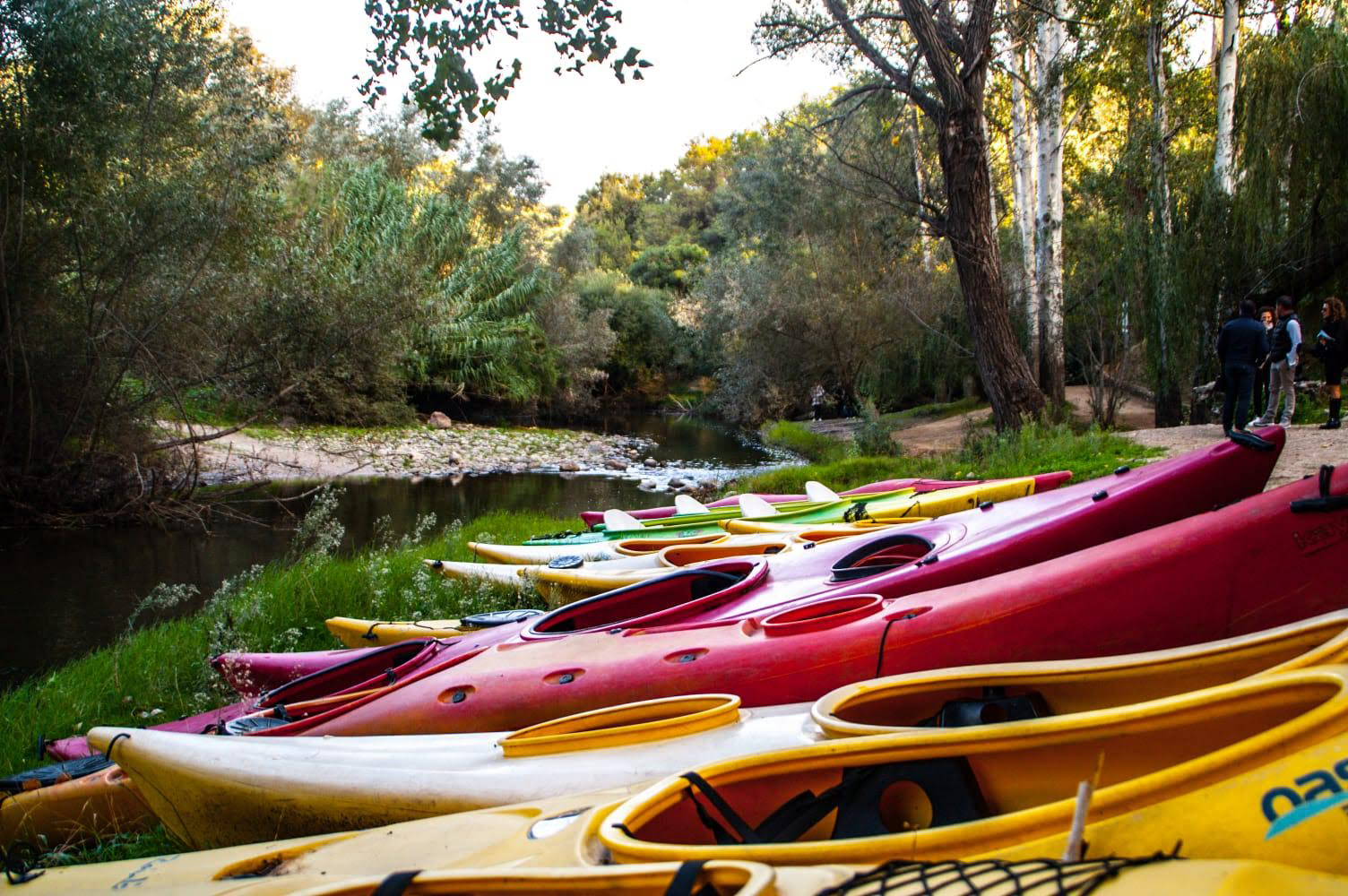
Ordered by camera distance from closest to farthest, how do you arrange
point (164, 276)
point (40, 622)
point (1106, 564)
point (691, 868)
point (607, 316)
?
point (691, 868) < point (1106, 564) < point (40, 622) < point (164, 276) < point (607, 316)

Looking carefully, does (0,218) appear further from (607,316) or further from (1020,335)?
(607,316)

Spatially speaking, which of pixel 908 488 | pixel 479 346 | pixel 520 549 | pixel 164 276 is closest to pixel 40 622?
pixel 520 549

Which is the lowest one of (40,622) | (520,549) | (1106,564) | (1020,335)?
(40,622)

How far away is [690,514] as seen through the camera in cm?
659

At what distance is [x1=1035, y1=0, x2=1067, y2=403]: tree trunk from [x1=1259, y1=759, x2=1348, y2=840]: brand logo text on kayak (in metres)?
10.6

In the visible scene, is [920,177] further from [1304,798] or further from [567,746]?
[1304,798]

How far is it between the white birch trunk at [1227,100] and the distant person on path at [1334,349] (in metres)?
1.98

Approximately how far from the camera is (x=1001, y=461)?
797 cm

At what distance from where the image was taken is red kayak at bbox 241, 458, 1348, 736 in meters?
2.12

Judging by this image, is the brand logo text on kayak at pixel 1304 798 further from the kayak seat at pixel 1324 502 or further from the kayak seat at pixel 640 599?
the kayak seat at pixel 640 599

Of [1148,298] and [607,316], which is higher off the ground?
[607,316]

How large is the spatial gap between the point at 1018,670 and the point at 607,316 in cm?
2843

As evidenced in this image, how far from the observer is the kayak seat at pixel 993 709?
6.46ft

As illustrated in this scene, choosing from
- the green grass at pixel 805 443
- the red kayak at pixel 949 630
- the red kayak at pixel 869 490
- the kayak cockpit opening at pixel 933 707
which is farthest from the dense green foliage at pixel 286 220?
the red kayak at pixel 869 490
